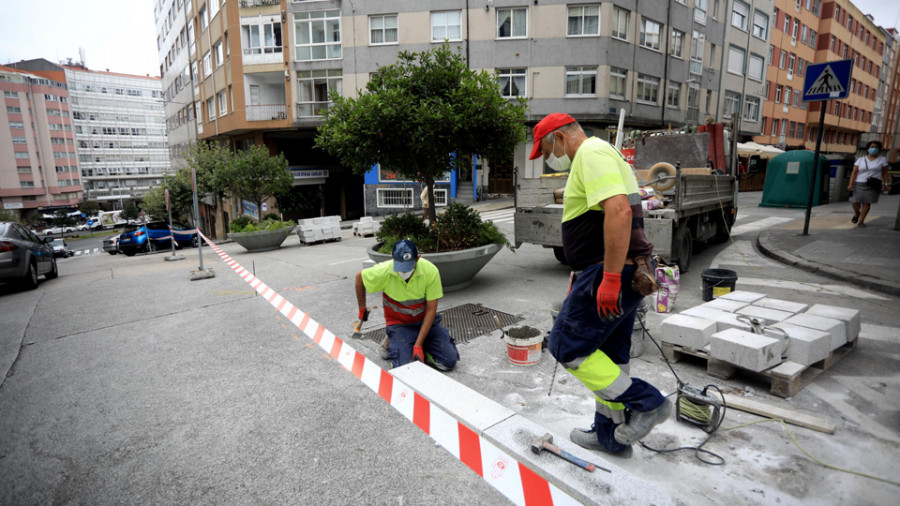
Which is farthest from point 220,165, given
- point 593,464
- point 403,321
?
point 593,464

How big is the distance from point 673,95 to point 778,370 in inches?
1119

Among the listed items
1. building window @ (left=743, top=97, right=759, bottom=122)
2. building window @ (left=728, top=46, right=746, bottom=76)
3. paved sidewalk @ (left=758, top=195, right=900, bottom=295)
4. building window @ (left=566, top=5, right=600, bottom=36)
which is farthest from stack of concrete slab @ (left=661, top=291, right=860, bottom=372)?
building window @ (left=743, top=97, right=759, bottom=122)

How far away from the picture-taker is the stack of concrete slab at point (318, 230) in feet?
50.0

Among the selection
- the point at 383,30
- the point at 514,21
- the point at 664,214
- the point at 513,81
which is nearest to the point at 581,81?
the point at 513,81

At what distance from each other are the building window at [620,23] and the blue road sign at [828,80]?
54.7 ft

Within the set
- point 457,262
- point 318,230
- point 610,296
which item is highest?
point 610,296

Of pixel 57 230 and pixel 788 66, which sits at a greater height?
pixel 788 66

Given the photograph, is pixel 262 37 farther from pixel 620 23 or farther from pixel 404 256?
pixel 404 256

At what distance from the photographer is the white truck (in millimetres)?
6867

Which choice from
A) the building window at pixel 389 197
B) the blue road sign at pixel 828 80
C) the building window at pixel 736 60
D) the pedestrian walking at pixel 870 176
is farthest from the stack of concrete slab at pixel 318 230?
the building window at pixel 736 60

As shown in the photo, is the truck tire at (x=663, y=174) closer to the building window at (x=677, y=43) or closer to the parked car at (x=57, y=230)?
the building window at (x=677, y=43)

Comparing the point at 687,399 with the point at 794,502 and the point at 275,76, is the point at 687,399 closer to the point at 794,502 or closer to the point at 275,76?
the point at 794,502

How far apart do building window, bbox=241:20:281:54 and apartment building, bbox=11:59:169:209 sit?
2798 inches

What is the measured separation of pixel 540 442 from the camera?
257cm
